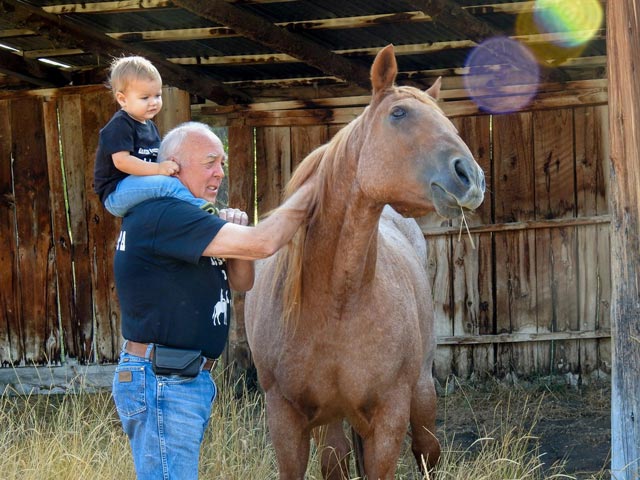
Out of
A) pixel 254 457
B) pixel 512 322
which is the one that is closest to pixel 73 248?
pixel 254 457

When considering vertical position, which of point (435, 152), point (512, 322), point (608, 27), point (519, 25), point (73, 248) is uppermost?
point (519, 25)

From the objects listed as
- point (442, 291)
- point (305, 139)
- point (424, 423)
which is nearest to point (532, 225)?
point (442, 291)

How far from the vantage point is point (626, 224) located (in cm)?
425

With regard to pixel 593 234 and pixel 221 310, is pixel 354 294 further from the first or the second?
pixel 593 234

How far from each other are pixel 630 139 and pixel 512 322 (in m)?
4.21

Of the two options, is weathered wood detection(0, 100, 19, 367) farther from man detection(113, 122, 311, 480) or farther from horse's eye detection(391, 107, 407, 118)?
horse's eye detection(391, 107, 407, 118)

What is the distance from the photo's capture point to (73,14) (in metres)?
6.39

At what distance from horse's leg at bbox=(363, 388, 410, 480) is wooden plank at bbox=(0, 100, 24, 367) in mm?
4729

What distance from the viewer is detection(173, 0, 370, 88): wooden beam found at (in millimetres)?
5449

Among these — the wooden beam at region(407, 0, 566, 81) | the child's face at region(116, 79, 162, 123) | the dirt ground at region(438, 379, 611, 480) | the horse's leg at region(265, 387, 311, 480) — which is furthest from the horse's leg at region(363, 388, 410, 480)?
the wooden beam at region(407, 0, 566, 81)

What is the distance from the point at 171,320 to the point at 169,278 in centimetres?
16

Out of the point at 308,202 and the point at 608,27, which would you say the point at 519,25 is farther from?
the point at 308,202

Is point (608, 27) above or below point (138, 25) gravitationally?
below

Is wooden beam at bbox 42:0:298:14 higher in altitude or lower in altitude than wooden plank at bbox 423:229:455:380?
higher
